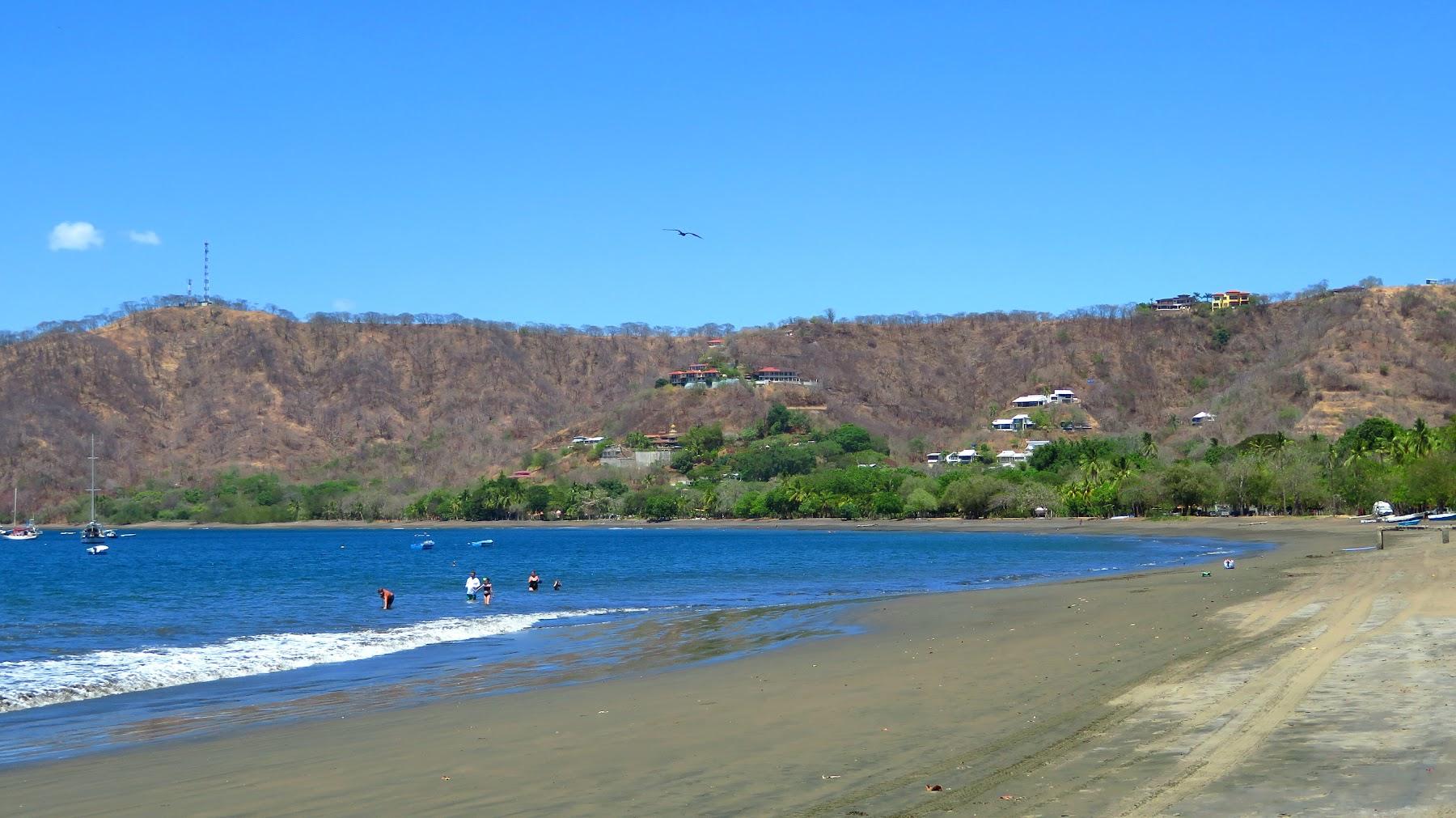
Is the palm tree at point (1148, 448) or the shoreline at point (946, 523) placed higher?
the palm tree at point (1148, 448)

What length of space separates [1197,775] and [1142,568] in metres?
46.5

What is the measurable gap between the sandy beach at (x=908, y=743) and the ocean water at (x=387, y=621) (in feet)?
8.69

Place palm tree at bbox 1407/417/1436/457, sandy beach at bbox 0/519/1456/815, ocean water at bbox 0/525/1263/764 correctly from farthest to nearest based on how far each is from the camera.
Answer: palm tree at bbox 1407/417/1436/457, ocean water at bbox 0/525/1263/764, sandy beach at bbox 0/519/1456/815

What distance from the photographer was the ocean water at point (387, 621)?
2075 centimetres

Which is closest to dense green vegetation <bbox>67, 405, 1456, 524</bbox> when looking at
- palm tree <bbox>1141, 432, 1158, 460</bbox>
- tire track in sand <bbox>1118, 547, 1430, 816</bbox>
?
palm tree <bbox>1141, 432, 1158, 460</bbox>

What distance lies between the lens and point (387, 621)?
38.4 meters

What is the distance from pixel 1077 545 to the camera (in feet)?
299

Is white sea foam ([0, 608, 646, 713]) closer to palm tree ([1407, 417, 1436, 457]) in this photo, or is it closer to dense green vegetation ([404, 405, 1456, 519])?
dense green vegetation ([404, 405, 1456, 519])

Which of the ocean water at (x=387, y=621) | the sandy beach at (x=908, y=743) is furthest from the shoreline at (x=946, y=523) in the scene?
the sandy beach at (x=908, y=743)

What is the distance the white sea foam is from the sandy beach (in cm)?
770

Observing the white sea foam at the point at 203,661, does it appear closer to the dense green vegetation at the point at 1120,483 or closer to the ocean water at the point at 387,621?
the ocean water at the point at 387,621

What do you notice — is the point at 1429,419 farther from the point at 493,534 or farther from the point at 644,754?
the point at 644,754

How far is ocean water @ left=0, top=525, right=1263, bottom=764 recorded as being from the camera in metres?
20.8

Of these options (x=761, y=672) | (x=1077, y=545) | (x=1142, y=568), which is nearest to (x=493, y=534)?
(x=1077, y=545)
